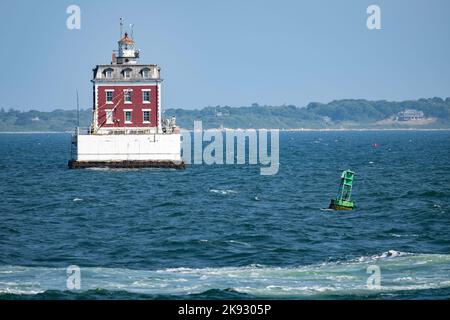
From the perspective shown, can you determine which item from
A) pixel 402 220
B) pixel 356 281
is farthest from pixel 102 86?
pixel 356 281

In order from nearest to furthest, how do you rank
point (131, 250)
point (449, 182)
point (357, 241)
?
1. point (131, 250)
2. point (357, 241)
3. point (449, 182)

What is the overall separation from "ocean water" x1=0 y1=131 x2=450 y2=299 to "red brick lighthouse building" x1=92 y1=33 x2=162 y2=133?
31.0 feet

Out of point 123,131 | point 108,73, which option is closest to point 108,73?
point 108,73

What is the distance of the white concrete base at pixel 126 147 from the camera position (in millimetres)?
80188

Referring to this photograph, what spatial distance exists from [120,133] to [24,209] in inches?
1172

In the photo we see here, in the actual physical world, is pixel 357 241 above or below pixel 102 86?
below

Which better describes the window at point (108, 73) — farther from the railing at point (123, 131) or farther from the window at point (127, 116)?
the railing at point (123, 131)

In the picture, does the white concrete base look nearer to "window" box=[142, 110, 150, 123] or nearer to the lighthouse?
the lighthouse

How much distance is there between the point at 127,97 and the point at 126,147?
5700 millimetres

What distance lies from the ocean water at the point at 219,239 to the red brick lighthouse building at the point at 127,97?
945 cm

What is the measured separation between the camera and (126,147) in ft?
266

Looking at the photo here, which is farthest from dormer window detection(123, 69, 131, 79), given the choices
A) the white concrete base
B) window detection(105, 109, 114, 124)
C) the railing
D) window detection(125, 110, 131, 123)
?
the white concrete base

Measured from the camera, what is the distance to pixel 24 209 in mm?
54844
